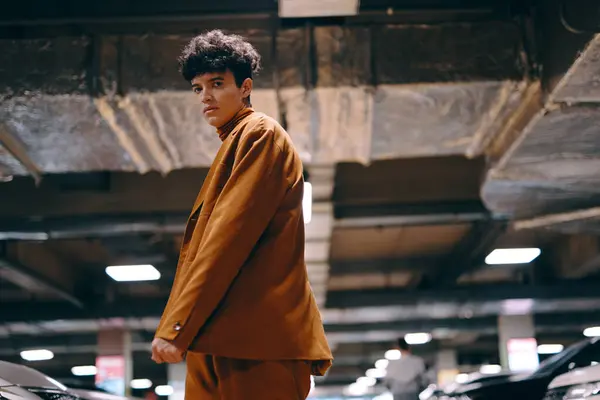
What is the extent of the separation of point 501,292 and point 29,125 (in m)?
9.41

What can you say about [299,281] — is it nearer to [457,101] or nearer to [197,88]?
[197,88]

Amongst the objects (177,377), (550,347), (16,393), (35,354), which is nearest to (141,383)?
(35,354)

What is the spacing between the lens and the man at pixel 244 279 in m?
1.69

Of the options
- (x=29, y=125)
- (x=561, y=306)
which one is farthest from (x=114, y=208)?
(x=561, y=306)

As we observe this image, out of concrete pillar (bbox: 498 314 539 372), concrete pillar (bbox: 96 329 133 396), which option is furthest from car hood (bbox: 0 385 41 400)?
concrete pillar (bbox: 498 314 539 372)

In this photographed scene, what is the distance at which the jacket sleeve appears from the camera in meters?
1.67

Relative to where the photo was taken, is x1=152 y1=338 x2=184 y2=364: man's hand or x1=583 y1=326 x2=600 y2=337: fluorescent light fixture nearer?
x1=152 y1=338 x2=184 y2=364: man's hand

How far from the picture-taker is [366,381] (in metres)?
33.4

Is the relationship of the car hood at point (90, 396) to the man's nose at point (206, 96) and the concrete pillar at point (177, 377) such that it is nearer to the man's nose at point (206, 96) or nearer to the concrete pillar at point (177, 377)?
the man's nose at point (206, 96)

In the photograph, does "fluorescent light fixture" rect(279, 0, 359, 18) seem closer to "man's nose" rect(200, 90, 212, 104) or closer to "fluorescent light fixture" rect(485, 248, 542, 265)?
"man's nose" rect(200, 90, 212, 104)

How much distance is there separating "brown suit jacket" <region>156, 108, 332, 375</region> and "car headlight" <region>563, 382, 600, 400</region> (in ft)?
9.19

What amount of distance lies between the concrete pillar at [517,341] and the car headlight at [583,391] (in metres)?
11.2

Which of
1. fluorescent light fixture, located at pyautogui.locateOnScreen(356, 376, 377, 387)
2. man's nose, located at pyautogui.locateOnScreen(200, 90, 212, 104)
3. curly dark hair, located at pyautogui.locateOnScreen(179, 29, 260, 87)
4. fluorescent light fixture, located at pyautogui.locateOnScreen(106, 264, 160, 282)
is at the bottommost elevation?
man's nose, located at pyautogui.locateOnScreen(200, 90, 212, 104)

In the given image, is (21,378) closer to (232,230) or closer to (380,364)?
(232,230)
